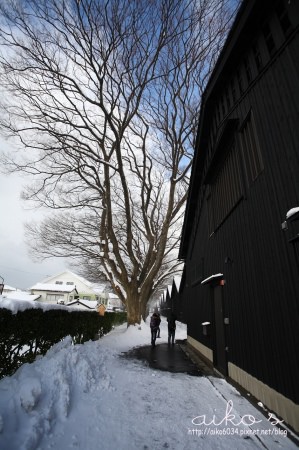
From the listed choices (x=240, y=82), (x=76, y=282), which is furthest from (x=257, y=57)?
(x=76, y=282)

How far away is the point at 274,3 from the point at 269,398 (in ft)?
24.7

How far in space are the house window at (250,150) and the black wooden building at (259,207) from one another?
2 centimetres

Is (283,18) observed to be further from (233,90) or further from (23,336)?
(23,336)

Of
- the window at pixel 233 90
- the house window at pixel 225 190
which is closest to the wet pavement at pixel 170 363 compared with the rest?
the house window at pixel 225 190

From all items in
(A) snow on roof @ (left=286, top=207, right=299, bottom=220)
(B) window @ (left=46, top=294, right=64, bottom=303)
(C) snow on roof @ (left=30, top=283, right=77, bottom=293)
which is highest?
(C) snow on roof @ (left=30, top=283, right=77, bottom=293)

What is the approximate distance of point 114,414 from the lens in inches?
170

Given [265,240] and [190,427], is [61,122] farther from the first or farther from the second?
[190,427]

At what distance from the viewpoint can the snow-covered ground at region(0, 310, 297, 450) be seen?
3340 millimetres

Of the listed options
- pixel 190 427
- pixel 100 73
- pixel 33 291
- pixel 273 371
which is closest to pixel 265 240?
pixel 273 371

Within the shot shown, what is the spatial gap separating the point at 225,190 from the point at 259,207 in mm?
2619

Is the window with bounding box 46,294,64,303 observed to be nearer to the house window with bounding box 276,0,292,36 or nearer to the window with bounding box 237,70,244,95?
the window with bounding box 237,70,244,95

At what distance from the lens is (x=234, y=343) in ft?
20.5

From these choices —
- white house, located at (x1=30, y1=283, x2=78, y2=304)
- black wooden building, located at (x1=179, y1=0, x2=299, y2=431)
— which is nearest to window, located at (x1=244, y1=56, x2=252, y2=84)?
black wooden building, located at (x1=179, y1=0, x2=299, y2=431)

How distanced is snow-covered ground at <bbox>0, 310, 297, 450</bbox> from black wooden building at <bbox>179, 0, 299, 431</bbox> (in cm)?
63
